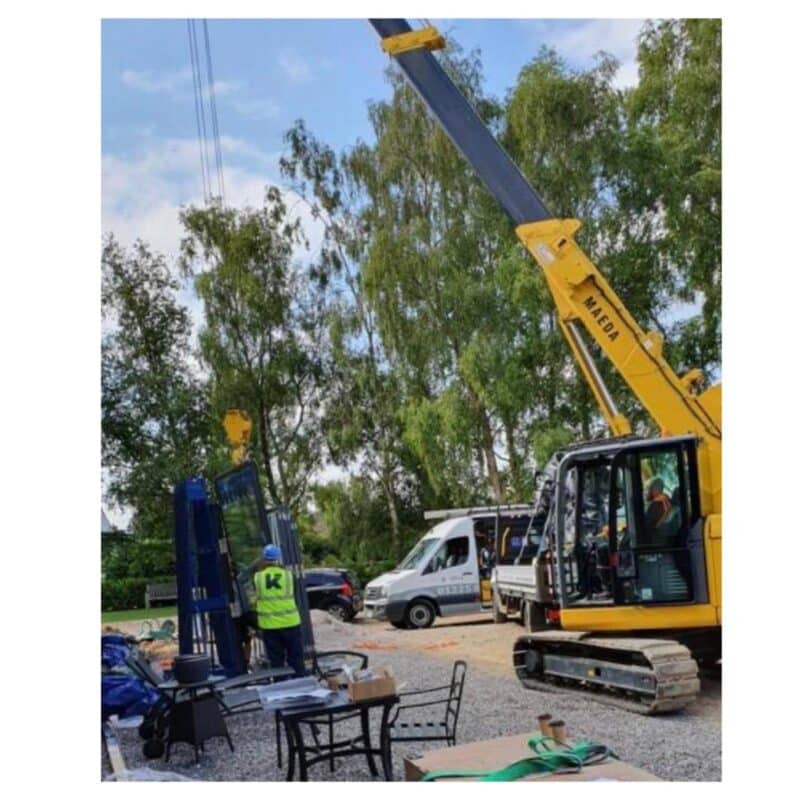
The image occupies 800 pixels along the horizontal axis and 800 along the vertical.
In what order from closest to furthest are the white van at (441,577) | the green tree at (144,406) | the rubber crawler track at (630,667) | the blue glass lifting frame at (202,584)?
the rubber crawler track at (630,667) → the blue glass lifting frame at (202,584) → the green tree at (144,406) → the white van at (441,577)

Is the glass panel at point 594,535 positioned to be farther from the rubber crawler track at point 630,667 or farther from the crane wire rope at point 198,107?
the crane wire rope at point 198,107

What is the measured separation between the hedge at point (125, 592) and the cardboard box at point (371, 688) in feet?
7.61

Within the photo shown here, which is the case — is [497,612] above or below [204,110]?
below

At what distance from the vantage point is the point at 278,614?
7.48 m

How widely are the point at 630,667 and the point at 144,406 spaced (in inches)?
165

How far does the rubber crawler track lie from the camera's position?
6.73m

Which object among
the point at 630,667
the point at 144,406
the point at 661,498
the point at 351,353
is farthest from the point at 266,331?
the point at 630,667

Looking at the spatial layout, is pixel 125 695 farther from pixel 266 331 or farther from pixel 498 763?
pixel 266 331

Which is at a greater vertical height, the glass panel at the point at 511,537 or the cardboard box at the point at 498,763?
the glass panel at the point at 511,537

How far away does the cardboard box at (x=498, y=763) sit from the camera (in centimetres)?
479

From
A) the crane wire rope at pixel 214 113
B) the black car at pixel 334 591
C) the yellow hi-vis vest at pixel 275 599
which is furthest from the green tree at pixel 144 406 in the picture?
the black car at pixel 334 591
